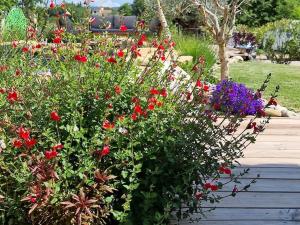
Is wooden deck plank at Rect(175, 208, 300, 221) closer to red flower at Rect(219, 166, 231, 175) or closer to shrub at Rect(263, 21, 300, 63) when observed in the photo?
red flower at Rect(219, 166, 231, 175)

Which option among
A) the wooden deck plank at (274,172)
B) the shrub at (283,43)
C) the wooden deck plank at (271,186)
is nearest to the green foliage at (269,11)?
the shrub at (283,43)

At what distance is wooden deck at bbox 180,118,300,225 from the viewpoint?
114 inches

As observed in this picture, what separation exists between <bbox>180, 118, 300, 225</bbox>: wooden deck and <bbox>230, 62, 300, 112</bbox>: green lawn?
256cm

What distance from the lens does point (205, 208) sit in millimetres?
2977

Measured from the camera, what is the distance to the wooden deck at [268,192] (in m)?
2.90

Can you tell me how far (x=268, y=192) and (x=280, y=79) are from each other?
24.3 feet

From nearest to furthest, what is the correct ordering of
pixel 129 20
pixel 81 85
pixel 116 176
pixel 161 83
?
pixel 116 176
pixel 81 85
pixel 161 83
pixel 129 20

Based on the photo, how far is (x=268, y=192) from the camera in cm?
334

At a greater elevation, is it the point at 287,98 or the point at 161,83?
the point at 161,83

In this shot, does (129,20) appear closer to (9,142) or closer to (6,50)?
(6,50)

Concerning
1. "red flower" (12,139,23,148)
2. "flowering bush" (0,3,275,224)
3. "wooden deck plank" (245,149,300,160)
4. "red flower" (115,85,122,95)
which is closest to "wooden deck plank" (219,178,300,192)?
"wooden deck plank" (245,149,300,160)

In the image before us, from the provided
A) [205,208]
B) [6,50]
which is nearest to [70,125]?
[205,208]

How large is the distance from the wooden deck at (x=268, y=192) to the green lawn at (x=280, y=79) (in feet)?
8.40

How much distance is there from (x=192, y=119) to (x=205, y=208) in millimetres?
579
